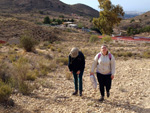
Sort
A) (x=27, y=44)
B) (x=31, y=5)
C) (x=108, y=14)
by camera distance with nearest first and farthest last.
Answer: (x=27, y=44) → (x=108, y=14) → (x=31, y=5)

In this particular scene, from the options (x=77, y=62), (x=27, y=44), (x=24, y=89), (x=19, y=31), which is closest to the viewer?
(x=77, y=62)

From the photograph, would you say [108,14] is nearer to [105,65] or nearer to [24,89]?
[105,65]

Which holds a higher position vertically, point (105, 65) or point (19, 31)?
point (19, 31)

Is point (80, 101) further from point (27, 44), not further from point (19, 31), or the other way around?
point (19, 31)

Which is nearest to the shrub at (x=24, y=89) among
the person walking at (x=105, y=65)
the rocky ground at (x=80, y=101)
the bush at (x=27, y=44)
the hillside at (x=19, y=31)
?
the rocky ground at (x=80, y=101)

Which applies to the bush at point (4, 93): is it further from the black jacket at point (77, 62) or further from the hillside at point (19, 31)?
the hillside at point (19, 31)

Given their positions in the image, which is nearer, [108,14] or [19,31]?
[108,14]

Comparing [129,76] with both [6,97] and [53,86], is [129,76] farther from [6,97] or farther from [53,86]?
[6,97]

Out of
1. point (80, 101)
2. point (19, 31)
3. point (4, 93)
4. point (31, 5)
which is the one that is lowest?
point (80, 101)

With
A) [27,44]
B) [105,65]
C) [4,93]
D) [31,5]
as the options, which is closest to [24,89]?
[4,93]

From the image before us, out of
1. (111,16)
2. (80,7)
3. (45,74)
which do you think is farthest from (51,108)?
(80,7)

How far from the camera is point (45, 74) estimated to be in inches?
323

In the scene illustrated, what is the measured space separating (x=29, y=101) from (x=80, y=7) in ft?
411

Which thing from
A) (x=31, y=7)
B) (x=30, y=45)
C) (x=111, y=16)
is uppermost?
(x=31, y=7)
